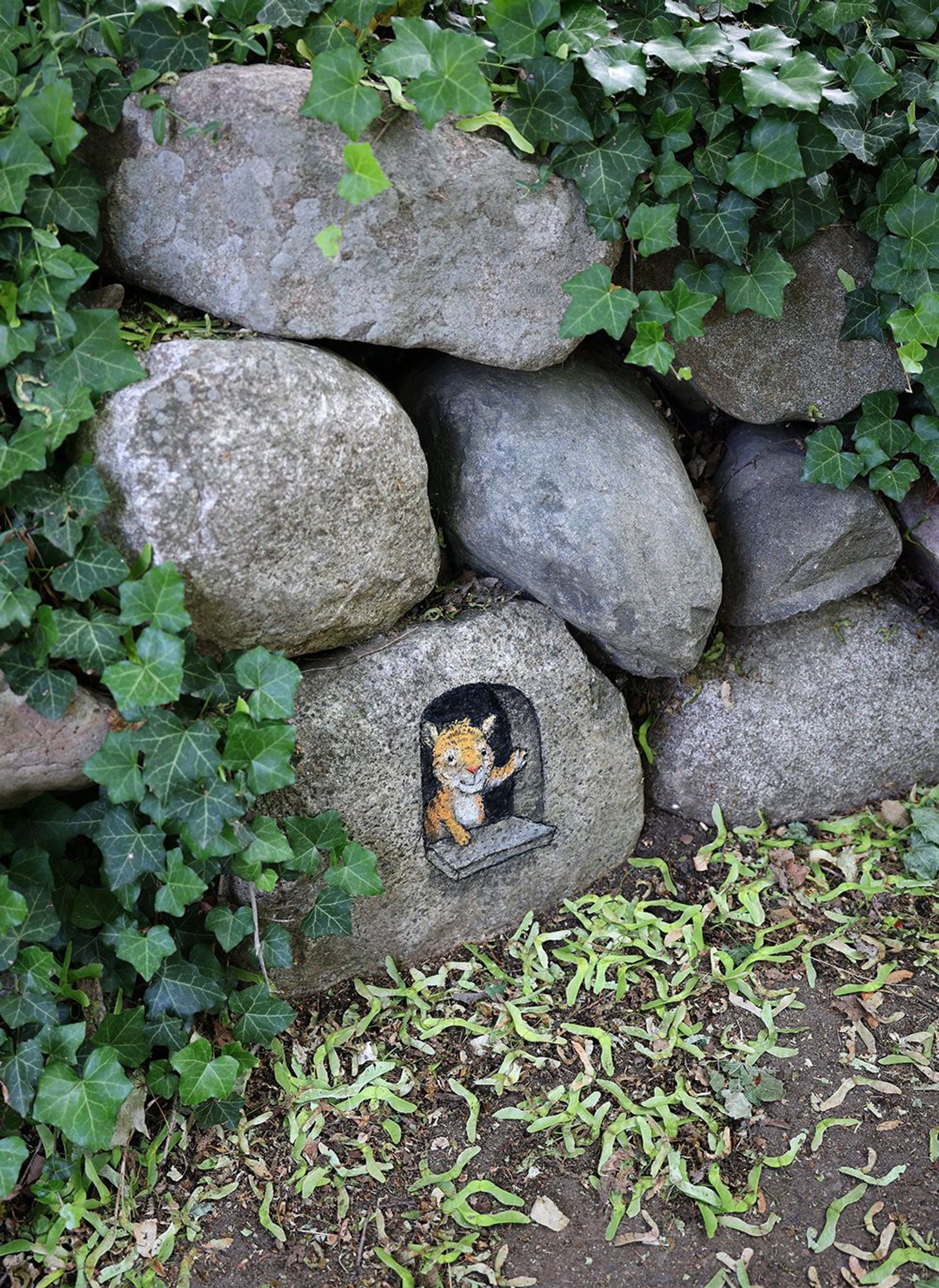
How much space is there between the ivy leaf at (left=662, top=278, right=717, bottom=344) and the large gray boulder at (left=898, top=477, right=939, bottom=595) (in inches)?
40.9

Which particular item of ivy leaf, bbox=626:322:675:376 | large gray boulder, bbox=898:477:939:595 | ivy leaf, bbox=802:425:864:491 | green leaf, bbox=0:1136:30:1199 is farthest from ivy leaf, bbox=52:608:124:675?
large gray boulder, bbox=898:477:939:595

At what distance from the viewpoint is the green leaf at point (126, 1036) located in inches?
86.0

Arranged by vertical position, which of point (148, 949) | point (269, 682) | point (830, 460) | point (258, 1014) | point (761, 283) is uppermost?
point (761, 283)

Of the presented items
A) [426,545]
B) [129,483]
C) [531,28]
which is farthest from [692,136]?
[129,483]

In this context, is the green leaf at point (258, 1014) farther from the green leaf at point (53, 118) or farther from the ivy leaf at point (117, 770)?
the green leaf at point (53, 118)

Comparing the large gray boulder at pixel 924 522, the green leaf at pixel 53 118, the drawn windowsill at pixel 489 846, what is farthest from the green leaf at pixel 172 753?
the large gray boulder at pixel 924 522

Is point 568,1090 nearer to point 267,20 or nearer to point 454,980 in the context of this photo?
point 454,980

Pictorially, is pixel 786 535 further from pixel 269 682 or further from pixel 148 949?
pixel 148 949

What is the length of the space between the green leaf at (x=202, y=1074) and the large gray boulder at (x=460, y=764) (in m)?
0.35

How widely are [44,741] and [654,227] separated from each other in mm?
1700

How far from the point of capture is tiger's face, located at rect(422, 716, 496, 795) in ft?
8.53

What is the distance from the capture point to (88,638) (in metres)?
2.00

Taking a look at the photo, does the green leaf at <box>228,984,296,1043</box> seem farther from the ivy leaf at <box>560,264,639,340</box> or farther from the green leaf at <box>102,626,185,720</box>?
the ivy leaf at <box>560,264,639,340</box>

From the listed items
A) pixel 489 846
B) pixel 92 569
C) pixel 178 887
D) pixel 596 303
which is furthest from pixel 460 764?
pixel 596 303
